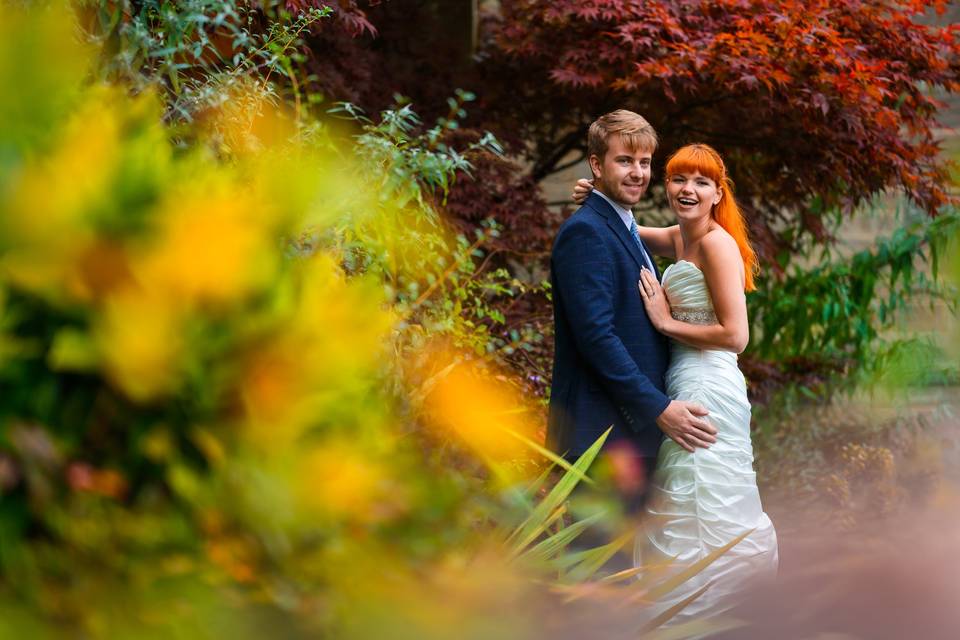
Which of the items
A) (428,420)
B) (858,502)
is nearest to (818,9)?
(858,502)

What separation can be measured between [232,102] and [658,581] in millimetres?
2562

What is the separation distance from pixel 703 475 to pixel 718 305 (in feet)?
1.59

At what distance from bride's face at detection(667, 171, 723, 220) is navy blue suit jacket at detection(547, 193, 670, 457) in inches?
7.0

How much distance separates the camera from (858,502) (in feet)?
17.6

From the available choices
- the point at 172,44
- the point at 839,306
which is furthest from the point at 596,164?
the point at 839,306

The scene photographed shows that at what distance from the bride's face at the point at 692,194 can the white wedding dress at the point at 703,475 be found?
16cm

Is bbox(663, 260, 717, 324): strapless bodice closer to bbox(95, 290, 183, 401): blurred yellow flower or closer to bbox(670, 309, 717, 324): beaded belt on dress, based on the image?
bbox(670, 309, 717, 324): beaded belt on dress

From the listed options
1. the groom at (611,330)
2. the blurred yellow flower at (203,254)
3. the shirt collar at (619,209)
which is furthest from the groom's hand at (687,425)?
the blurred yellow flower at (203,254)

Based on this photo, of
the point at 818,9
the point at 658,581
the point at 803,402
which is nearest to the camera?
the point at 658,581

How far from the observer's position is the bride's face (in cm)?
311

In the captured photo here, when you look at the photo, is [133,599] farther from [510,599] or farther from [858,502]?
[858,502]

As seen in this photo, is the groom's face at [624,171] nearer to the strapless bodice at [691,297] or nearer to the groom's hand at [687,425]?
the strapless bodice at [691,297]

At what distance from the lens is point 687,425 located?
2945 millimetres

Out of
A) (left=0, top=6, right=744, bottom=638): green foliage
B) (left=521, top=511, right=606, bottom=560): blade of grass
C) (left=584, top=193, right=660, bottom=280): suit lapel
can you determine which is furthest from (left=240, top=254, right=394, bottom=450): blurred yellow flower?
(left=584, top=193, right=660, bottom=280): suit lapel
